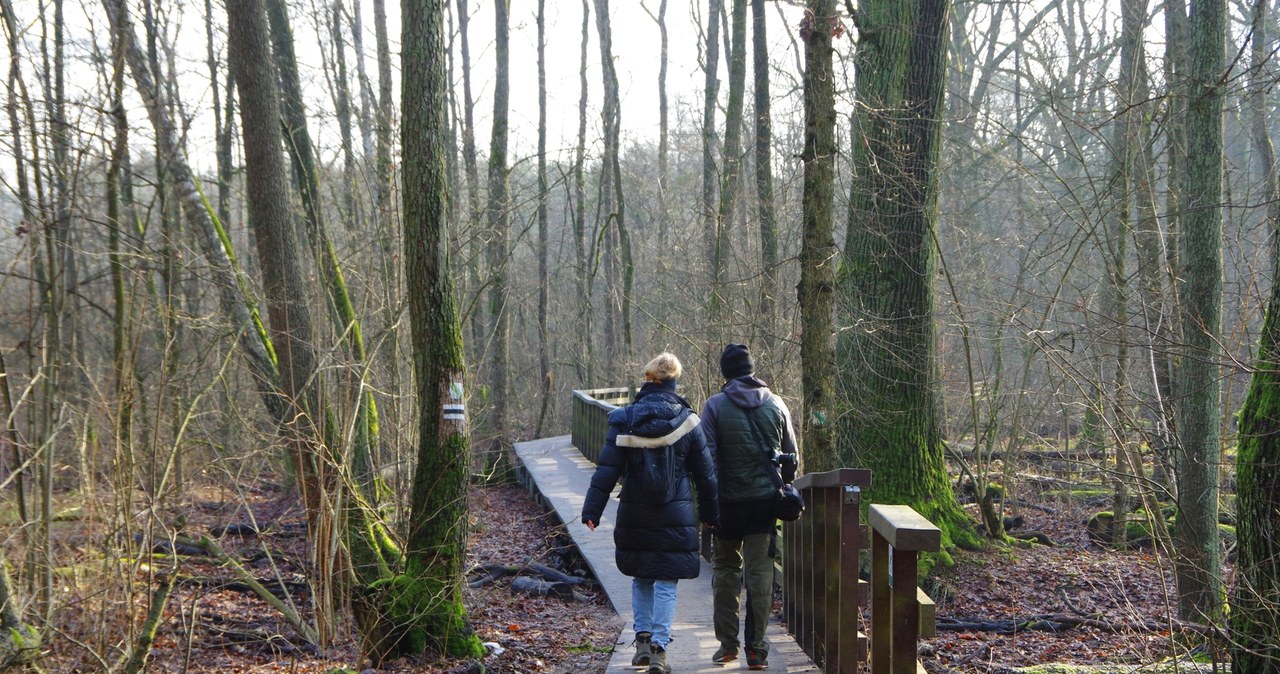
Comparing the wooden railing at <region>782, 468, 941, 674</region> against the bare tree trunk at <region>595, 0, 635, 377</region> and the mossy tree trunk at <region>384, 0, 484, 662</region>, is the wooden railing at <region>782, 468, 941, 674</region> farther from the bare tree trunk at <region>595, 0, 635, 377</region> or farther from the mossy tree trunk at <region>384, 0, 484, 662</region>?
the bare tree trunk at <region>595, 0, 635, 377</region>

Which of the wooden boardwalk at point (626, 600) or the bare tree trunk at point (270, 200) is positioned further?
the bare tree trunk at point (270, 200)

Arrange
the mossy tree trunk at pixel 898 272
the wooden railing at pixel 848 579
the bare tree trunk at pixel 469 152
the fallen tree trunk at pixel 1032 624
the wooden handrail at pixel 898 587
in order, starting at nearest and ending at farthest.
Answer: the wooden handrail at pixel 898 587
the wooden railing at pixel 848 579
the fallen tree trunk at pixel 1032 624
the mossy tree trunk at pixel 898 272
the bare tree trunk at pixel 469 152

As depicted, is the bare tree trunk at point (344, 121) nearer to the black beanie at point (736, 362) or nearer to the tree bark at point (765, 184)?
the tree bark at point (765, 184)

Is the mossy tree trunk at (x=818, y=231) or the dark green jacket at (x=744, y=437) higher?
the mossy tree trunk at (x=818, y=231)

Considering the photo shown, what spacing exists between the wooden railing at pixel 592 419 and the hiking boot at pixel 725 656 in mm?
8396

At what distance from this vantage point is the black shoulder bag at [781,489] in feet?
19.6

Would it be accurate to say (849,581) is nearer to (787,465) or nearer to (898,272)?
(787,465)

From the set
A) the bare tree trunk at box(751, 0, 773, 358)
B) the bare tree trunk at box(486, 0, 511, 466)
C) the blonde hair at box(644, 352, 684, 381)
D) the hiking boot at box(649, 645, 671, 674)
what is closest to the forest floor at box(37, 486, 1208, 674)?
the hiking boot at box(649, 645, 671, 674)

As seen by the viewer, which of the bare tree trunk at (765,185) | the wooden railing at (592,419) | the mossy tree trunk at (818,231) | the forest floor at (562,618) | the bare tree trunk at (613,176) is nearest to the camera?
the forest floor at (562,618)

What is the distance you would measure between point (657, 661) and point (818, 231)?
10.2 ft

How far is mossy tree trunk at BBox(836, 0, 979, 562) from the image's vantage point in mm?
9609

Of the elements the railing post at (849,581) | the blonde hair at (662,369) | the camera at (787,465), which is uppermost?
the blonde hair at (662,369)

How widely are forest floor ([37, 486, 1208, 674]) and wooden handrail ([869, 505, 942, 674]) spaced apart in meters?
1.94

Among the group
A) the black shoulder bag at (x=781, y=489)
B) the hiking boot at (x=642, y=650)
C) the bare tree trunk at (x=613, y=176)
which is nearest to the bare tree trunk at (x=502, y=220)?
the bare tree trunk at (x=613, y=176)
